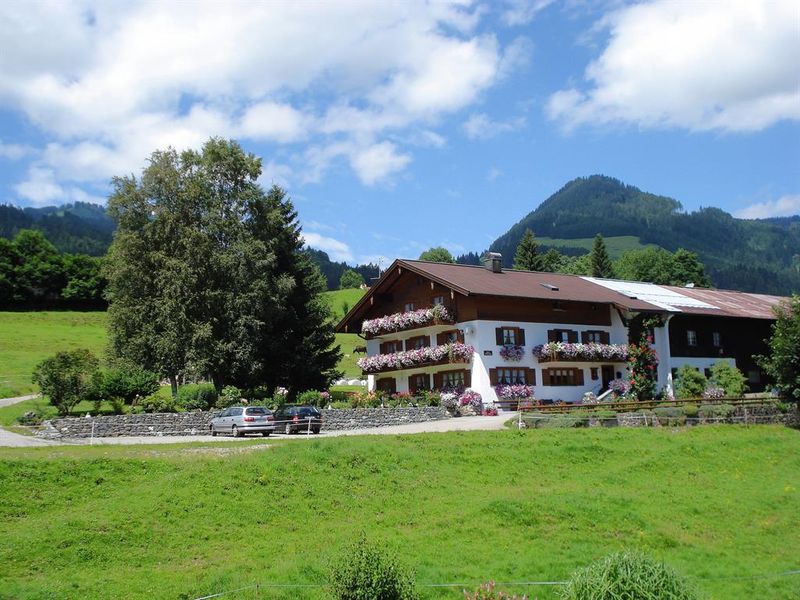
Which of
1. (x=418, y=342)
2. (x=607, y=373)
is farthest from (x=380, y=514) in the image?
(x=607, y=373)

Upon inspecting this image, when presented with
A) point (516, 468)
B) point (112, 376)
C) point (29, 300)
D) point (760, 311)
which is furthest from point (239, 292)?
point (29, 300)

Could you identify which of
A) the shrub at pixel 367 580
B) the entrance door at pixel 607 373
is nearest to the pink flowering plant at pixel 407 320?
the entrance door at pixel 607 373

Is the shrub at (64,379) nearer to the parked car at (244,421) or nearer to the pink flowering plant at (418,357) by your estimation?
the parked car at (244,421)

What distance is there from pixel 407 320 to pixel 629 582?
38.9 meters

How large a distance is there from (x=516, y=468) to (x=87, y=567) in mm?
13884

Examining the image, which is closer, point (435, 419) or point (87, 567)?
point (87, 567)

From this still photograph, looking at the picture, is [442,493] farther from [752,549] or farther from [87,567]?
[87,567]

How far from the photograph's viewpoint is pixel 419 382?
4875 cm

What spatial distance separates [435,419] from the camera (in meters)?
40.2

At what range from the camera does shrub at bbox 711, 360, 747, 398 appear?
46234mm

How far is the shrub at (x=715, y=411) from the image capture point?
3422 centimetres

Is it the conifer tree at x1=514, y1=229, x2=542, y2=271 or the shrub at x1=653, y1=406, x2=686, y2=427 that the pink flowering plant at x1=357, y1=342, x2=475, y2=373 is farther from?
the conifer tree at x1=514, y1=229, x2=542, y2=271

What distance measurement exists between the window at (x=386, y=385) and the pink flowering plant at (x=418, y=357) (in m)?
1.37

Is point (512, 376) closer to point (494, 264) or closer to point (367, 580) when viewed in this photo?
point (494, 264)
